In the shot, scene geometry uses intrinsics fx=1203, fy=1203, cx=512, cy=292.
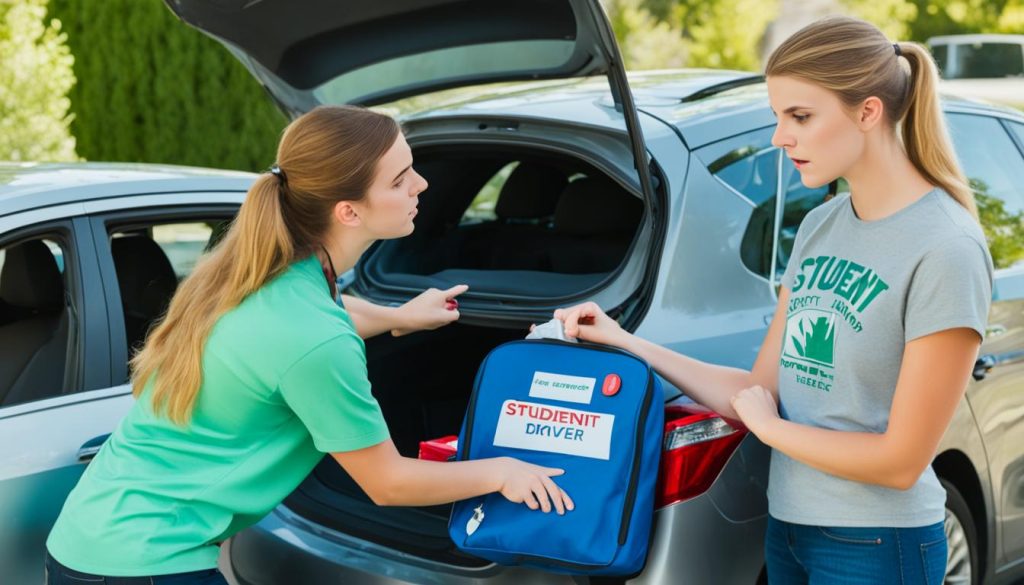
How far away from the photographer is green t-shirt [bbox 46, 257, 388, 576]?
6.86 ft

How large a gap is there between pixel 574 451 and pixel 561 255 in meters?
1.56

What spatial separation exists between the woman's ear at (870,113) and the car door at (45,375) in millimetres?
1819

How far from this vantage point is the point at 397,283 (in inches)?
135

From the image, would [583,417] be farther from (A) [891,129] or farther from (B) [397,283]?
(B) [397,283]

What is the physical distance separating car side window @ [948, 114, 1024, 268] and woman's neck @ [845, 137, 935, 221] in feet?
5.17

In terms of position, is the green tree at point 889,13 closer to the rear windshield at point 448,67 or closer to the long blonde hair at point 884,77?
the rear windshield at point 448,67

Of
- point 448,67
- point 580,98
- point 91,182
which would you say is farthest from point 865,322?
point 91,182

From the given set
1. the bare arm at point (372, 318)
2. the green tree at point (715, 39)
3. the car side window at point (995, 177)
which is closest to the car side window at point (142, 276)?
the bare arm at point (372, 318)

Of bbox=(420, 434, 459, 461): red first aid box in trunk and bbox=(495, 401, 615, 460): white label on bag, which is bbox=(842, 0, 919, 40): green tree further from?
bbox=(495, 401, 615, 460): white label on bag

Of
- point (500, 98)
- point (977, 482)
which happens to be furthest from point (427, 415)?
point (977, 482)

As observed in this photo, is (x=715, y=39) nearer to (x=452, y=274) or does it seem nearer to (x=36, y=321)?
(x=452, y=274)

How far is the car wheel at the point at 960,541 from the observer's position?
3.10m

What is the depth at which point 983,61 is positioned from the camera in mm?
9828

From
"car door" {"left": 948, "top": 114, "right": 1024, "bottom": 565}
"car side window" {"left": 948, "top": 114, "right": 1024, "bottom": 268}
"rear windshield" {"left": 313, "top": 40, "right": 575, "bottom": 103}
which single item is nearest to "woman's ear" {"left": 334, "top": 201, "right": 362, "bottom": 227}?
"rear windshield" {"left": 313, "top": 40, "right": 575, "bottom": 103}
